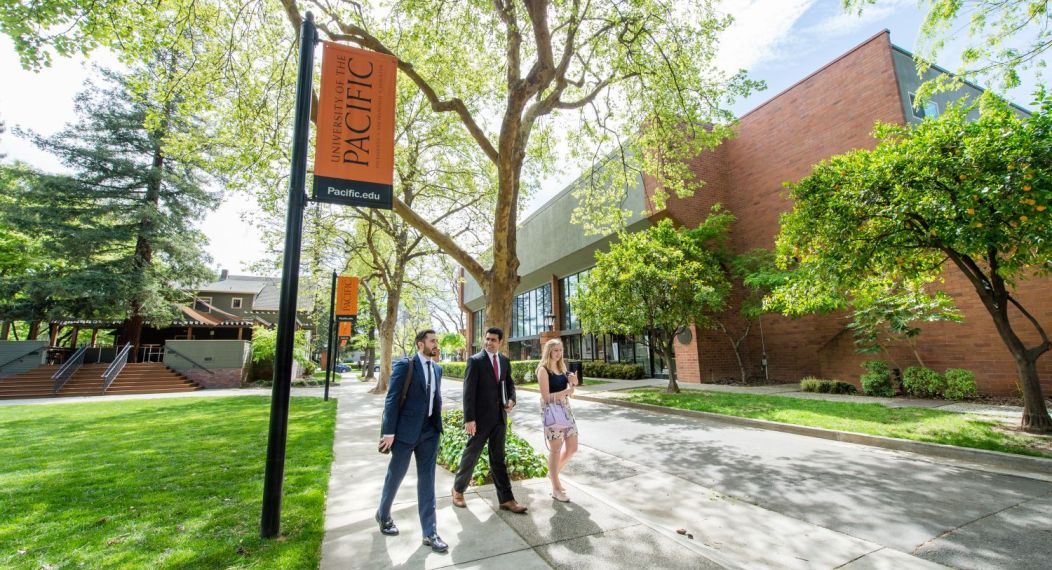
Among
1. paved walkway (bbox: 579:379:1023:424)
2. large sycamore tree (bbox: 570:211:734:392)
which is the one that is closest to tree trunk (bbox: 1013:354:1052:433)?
paved walkway (bbox: 579:379:1023:424)

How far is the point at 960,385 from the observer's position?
11.7m

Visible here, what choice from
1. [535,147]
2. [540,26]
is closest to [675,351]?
[535,147]

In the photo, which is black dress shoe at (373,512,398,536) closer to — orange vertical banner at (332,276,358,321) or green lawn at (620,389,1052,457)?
green lawn at (620,389,1052,457)

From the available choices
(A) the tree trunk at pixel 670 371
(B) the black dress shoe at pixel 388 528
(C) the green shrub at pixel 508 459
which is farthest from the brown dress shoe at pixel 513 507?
(A) the tree trunk at pixel 670 371

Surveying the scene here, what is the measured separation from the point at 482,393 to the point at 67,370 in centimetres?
2754

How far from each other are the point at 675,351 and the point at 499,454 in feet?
57.8

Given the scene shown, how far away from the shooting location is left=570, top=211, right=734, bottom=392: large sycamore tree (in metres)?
14.7

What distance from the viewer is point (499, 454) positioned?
440 centimetres

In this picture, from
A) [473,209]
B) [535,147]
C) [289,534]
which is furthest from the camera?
[473,209]

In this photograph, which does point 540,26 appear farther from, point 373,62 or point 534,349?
point 534,349

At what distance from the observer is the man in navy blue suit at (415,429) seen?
353 cm

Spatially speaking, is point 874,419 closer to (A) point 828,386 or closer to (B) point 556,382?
(A) point 828,386

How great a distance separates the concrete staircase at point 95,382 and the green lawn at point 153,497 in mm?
14315

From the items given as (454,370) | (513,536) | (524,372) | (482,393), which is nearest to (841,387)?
(524,372)
